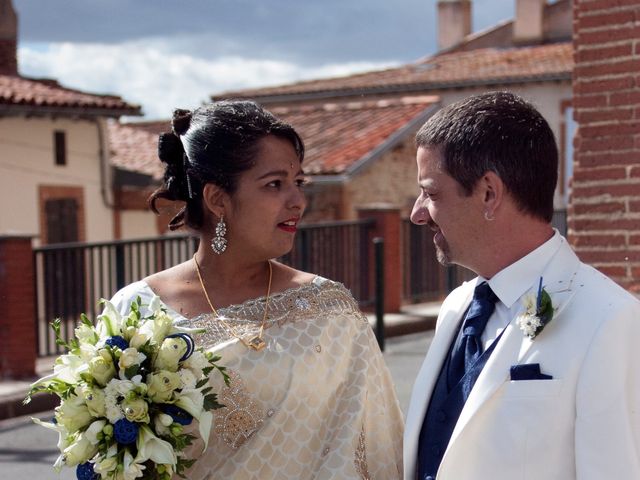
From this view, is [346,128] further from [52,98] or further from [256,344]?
[256,344]

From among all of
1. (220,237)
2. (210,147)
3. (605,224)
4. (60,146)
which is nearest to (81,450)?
(220,237)

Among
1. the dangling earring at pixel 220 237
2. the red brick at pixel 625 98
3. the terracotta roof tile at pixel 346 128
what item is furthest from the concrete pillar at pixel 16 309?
the terracotta roof tile at pixel 346 128

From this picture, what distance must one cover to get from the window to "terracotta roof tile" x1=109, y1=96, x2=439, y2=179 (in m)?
2.01

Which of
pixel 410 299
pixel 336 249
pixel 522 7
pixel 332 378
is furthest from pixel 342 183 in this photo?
pixel 332 378

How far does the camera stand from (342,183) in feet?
73.5

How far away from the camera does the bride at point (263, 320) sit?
127 inches

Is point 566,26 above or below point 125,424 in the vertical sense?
above

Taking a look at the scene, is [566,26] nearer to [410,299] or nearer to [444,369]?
[410,299]

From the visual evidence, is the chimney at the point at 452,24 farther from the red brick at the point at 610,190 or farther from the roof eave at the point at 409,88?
the red brick at the point at 610,190

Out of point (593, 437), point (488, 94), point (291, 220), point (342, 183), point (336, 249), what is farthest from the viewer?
point (342, 183)

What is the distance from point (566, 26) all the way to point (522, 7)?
1421 mm

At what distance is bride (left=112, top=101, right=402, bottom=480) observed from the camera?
3215 mm

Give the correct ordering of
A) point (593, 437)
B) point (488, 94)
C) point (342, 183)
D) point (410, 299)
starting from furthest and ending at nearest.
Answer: point (342, 183), point (410, 299), point (488, 94), point (593, 437)

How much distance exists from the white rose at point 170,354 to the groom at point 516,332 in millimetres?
622
